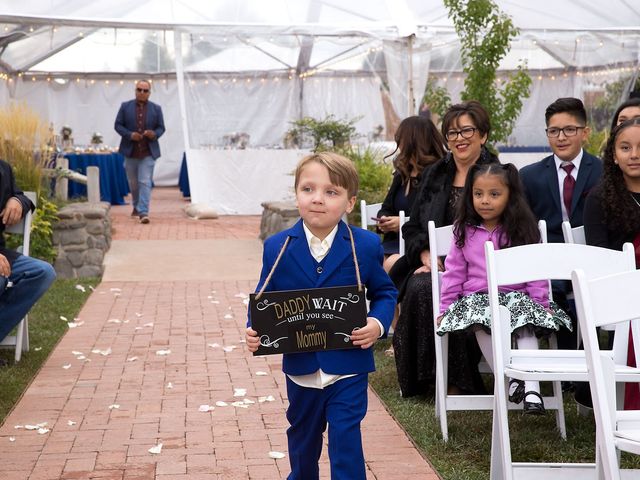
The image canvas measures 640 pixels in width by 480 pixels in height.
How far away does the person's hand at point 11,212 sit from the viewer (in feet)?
21.8

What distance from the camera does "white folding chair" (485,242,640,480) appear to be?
4.13 metres

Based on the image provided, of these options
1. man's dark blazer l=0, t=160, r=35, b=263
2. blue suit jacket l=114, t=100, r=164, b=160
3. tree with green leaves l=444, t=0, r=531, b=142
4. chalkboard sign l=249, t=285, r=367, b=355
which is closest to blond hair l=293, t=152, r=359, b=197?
chalkboard sign l=249, t=285, r=367, b=355

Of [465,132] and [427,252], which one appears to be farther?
[427,252]

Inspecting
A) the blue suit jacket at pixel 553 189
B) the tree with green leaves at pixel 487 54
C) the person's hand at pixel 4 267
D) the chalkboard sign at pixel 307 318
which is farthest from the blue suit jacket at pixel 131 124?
the chalkboard sign at pixel 307 318

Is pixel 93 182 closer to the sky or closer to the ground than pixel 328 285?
closer to the ground

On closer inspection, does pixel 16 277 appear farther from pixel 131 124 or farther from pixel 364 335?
pixel 131 124

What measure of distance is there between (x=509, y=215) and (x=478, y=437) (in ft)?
3.73

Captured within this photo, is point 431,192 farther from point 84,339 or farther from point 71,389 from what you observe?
point 84,339

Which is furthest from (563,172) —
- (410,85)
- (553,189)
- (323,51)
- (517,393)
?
(323,51)

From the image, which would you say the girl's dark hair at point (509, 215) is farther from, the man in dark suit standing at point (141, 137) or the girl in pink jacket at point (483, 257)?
the man in dark suit standing at point (141, 137)

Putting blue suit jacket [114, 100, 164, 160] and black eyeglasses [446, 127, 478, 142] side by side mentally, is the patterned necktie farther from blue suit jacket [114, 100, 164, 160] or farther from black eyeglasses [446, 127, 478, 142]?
blue suit jacket [114, 100, 164, 160]

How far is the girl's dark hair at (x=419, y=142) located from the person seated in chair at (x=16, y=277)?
2519 millimetres

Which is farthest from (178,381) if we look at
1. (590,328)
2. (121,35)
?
Answer: (121,35)

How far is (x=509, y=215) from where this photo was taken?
5273mm
